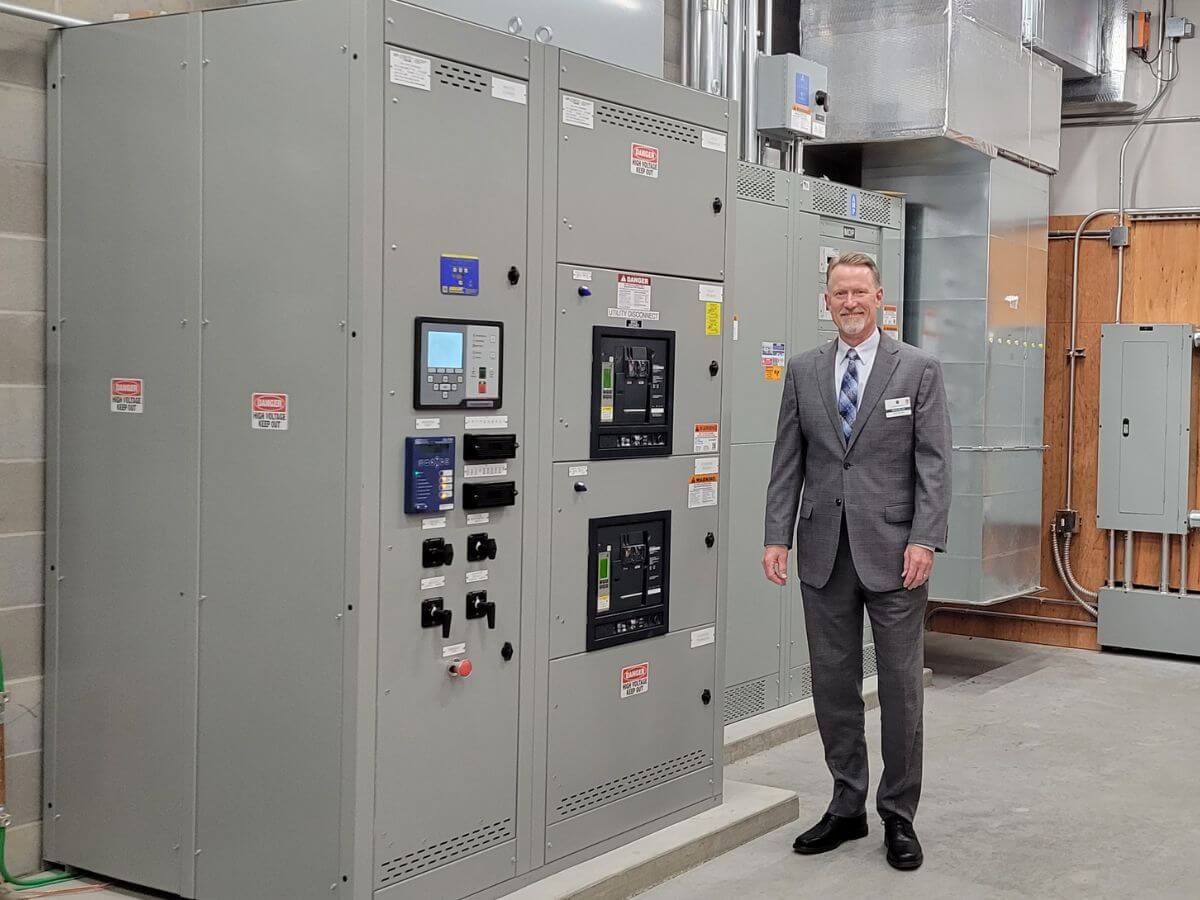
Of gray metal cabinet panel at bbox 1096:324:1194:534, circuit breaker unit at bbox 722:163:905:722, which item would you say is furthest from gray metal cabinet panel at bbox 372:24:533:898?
gray metal cabinet panel at bbox 1096:324:1194:534

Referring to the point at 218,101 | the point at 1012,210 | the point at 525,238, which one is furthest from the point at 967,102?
the point at 218,101

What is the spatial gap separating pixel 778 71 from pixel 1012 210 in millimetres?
1851

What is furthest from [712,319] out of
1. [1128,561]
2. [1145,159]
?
[1145,159]

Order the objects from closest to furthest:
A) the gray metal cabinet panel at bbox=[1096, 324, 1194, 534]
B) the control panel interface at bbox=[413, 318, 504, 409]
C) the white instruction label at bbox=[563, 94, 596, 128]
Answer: the control panel interface at bbox=[413, 318, 504, 409] < the white instruction label at bbox=[563, 94, 596, 128] < the gray metal cabinet panel at bbox=[1096, 324, 1194, 534]

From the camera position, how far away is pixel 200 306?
11.0ft

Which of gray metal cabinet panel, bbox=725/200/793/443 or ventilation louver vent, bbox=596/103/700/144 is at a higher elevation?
ventilation louver vent, bbox=596/103/700/144

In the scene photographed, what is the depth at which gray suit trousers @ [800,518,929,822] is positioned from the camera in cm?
415

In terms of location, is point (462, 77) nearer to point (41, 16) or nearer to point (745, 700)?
point (41, 16)

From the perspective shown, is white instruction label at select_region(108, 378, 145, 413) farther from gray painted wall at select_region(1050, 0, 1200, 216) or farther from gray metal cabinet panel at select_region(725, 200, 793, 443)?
gray painted wall at select_region(1050, 0, 1200, 216)

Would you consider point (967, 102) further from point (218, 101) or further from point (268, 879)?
point (268, 879)

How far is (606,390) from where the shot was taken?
388cm

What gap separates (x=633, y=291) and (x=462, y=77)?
89cm

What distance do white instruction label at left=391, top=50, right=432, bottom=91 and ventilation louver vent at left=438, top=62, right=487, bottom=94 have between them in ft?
0.16

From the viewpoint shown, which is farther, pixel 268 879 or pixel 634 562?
pixel 634 562
